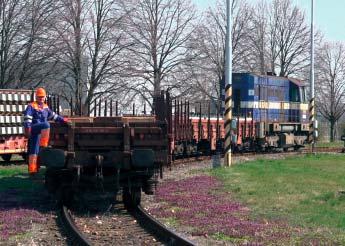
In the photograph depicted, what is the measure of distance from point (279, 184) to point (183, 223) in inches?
252

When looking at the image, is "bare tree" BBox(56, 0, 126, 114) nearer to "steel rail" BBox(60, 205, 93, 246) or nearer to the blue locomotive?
the blue locomotive

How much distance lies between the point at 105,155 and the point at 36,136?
1.50 metres

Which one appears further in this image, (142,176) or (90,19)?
(90,19)

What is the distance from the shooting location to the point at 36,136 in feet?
41.1

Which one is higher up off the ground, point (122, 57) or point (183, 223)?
point (122, 57)

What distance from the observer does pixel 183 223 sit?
1110 cm

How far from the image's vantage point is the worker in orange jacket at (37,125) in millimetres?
12367

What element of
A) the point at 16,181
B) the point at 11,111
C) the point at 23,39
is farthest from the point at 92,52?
the point at 16,181

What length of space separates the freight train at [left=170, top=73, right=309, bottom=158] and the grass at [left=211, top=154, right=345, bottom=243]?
4.39 m

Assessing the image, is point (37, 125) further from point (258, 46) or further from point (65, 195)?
point (258, 46)

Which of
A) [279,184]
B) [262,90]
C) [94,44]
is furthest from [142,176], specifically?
[94,44]

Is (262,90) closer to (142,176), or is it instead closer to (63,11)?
(63,11)

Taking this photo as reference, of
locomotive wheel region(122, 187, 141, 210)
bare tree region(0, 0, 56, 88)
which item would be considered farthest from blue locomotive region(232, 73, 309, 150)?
locomotive wheel region(122, 187, 141, 210)

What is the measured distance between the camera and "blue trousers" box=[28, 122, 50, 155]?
12.4m
